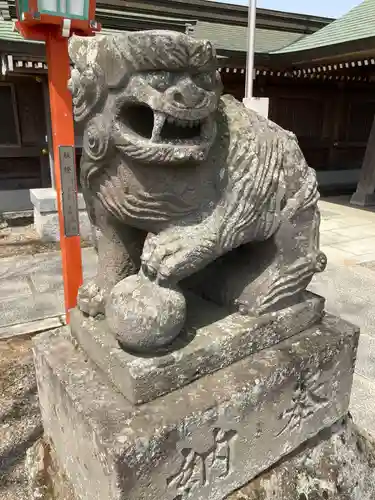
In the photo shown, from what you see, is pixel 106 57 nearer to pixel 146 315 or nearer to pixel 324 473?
pixel 146 315

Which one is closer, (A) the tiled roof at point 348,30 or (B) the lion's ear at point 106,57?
(B) the lion's ear at point 106,57

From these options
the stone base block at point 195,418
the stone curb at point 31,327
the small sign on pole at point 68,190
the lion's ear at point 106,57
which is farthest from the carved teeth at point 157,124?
the stone curb at point 31,327

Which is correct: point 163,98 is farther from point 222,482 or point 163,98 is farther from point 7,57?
point 7,57

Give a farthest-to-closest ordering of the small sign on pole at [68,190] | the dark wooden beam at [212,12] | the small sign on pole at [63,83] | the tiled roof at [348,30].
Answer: the dark wooden beam at [212,12] < the tiled roof at [348,30] < the small sign on pole at [68,190] < the small sign on pole at [63,83]

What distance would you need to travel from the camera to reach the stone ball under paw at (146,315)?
1.10 meters

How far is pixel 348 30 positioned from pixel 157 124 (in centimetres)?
606

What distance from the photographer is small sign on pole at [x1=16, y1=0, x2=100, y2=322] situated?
2045mm

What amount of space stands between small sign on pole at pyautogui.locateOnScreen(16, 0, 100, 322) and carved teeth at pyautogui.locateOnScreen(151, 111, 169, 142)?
1139 millimetres

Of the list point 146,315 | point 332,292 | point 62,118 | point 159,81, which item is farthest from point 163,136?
point 332,292

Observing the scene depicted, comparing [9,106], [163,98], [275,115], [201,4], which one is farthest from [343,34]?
[163,98]

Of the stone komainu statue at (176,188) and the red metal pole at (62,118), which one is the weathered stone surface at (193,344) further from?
the red metal pole at (62,118)

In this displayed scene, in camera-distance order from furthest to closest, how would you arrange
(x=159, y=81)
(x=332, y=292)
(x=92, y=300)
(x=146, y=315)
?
1. (x=332, y=292)
2. (x=92, y=300)
3. (x=146, y=315)
4. (x=159, y=81)

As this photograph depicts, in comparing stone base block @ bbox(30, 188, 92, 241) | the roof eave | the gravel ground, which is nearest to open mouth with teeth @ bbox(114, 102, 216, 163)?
the gravel ground

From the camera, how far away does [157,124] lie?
3.27 feet
